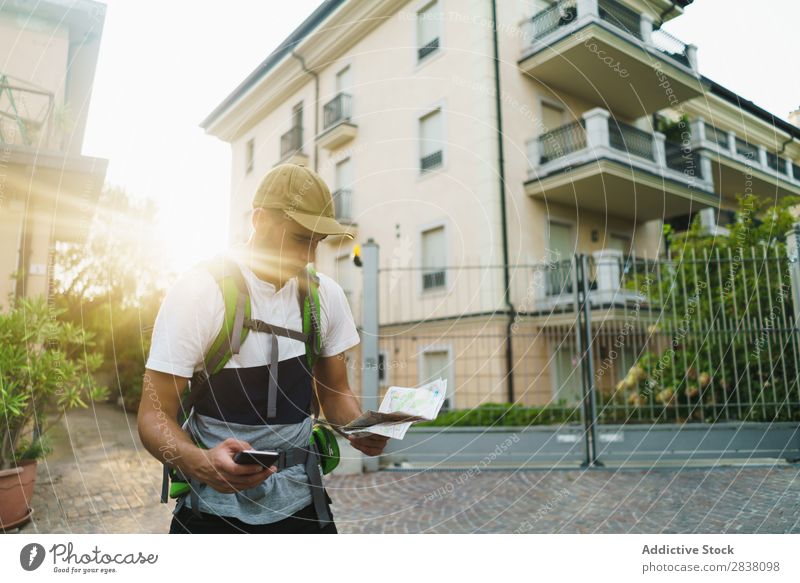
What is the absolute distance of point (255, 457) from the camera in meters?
1.22

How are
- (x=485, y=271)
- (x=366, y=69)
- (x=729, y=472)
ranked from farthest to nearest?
(x=485, y=271)
(x=366, y=69)
(x=729, y=472)

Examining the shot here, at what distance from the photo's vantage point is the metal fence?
5.11 metres

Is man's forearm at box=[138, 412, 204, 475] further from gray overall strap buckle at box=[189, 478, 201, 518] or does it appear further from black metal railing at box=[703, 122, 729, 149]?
black metal railing at box=[703, 122, 729, 149]

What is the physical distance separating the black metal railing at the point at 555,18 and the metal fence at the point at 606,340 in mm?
2132

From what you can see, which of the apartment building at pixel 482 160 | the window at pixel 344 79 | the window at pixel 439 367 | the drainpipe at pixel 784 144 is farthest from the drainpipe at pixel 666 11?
the window at pixel 439 367

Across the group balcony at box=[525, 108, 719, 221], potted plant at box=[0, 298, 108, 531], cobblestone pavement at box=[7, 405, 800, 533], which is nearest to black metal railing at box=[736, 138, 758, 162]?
cobblestone pavement at box=[7, 405, 800, 533]

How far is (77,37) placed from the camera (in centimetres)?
368

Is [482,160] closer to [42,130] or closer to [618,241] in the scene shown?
[618,241]

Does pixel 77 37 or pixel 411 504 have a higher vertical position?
pixel 77 37

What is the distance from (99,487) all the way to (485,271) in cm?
494

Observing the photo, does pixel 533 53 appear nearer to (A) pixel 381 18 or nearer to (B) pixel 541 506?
(A) pixel 381 18

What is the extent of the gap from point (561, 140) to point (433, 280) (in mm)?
2482
